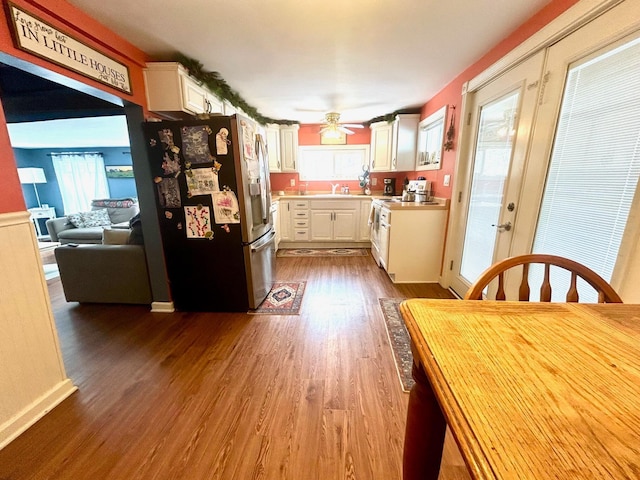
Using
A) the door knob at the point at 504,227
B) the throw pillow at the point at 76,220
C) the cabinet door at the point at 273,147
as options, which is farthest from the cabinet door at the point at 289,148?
the throw pillow at the point at 76,220

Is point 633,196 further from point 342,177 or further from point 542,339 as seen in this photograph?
point 342,177

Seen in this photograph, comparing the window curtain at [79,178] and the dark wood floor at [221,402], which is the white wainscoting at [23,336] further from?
the window curtain at [79,178]

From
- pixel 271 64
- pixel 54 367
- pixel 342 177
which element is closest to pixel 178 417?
pixel 54 367

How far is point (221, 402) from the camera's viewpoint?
1479 millimetres

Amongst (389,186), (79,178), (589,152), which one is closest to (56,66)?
(589,152)

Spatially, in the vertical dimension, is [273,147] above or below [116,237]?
above

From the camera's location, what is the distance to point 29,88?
2381mm

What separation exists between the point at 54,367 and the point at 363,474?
1.76 metres

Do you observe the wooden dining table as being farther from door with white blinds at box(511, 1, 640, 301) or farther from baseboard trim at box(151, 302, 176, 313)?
baseboard trim at box(151, 302, 176, 313)

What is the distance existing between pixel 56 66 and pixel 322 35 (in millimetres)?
1609

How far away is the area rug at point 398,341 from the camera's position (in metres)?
1.64

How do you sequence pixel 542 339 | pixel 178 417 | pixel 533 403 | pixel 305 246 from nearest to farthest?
pixel 533 403 → pixel 542 339 → pixel 178 417 → pixel 305 246

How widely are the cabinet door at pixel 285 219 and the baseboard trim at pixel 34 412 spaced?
10.3 feet

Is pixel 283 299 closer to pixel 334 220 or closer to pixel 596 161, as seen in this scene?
pixel 334 220
